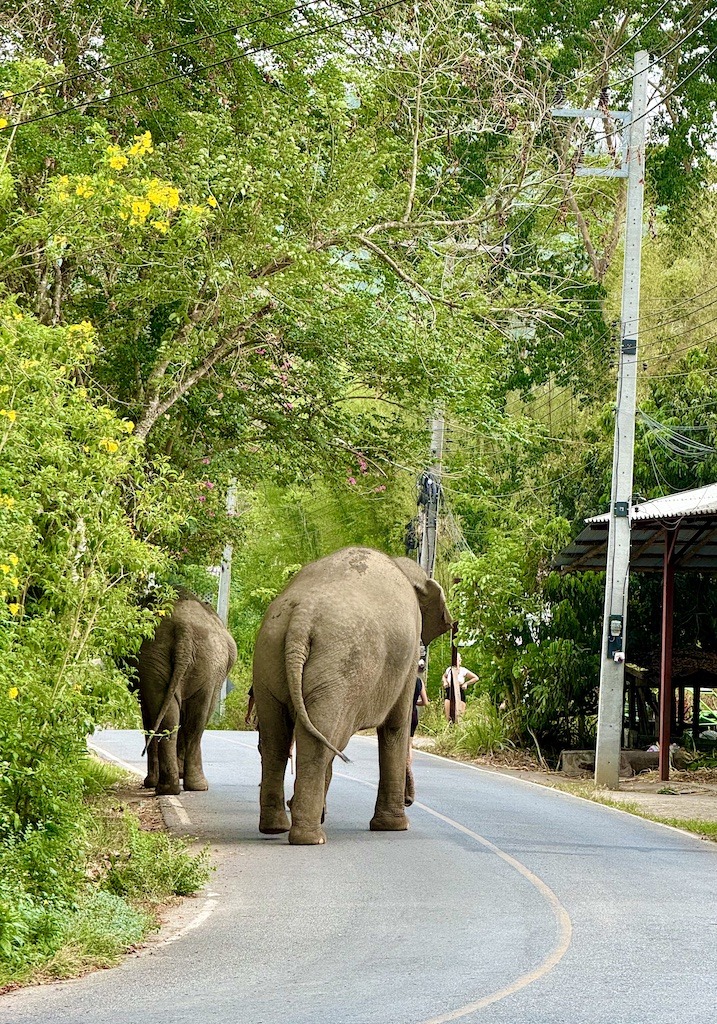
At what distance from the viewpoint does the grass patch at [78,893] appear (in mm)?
8758

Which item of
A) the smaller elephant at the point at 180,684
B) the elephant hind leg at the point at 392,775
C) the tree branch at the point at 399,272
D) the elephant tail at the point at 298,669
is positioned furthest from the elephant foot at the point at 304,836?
the tree branch at the point at 399,272

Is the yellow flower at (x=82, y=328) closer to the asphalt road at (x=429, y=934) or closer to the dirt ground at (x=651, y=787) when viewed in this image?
the asphalt road at (x=429, y=934)

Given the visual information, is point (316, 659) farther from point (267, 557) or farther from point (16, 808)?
point (267, 557)

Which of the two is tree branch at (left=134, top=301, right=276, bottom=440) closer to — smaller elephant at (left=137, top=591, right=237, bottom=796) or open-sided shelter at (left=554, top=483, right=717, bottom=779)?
smaller elephant at (left=137, top=591, right=237, bottom=796)

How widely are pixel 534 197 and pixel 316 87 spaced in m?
4.19

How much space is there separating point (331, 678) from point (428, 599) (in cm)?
332

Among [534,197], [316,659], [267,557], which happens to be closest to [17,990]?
[316,659]

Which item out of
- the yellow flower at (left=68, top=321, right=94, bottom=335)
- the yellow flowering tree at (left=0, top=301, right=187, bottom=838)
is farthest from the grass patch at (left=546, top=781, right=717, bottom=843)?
the yellow flower at (left=68, top=321, right=94, bottom=335)

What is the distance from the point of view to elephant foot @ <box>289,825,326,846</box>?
14.2 meters

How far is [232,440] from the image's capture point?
18.4m

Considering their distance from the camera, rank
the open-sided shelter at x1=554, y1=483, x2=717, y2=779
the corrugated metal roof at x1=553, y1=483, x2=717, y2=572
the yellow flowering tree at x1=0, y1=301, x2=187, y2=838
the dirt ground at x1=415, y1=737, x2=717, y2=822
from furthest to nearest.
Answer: the open-sided shelter at x1=554, y1=483, x2=717, y2=779 → the corrugated metal roof at x1=553, y1=483, x2=717, y2=572 → the dirt ground at x1=415, y1=737, x2=717, y2=822 → the yellow flowering tree at x1=0, y1=301, x2=187, y2=838

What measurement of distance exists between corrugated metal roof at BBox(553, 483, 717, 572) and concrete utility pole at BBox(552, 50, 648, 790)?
0.51 m

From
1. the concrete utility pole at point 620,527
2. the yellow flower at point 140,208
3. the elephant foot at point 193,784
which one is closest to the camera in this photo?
the yellow flower at point 140,208

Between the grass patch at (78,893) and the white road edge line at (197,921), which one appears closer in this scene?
the grass patch at (78,893)
